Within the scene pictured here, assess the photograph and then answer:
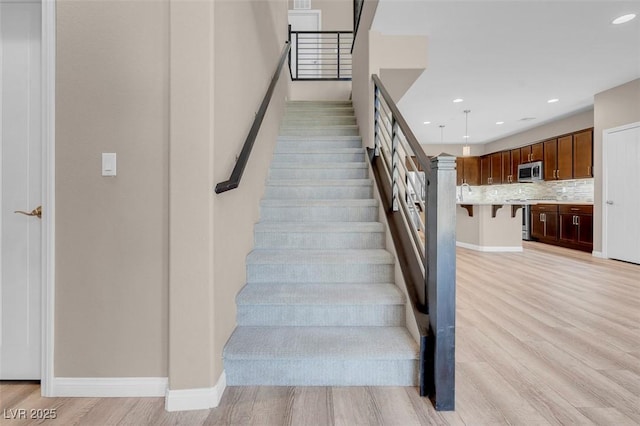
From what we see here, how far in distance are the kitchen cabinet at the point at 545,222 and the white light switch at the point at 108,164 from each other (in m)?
8.13

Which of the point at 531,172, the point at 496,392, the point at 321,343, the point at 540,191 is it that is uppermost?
the point at 531,172

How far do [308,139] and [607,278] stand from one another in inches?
160

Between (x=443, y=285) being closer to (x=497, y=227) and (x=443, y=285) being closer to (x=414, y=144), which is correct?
(x=414, y=144)

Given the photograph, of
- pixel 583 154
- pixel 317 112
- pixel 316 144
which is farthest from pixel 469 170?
pixel 316 144

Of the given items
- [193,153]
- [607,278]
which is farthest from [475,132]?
[193,153]

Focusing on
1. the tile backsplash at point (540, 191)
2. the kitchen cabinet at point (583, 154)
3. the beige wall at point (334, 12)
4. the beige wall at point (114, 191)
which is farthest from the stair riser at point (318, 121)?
the kitchen cabinet at point (583, 154)

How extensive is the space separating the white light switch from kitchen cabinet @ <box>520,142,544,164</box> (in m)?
8.69

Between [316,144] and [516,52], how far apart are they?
2817 millimetres

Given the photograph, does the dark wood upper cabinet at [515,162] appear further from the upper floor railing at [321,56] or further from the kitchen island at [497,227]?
the upper floor railing at [321,56]

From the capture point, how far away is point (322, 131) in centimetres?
393

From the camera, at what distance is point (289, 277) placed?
2.15 metres

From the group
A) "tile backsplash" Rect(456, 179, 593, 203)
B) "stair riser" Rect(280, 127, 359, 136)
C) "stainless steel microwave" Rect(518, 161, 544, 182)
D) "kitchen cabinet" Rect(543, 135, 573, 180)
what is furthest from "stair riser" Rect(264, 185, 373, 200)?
"stainless steel microwave" Rect(518, 161, 544, 182)

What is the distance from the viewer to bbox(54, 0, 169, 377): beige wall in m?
1.53

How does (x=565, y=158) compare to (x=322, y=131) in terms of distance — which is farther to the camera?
(x=565, y=158)
